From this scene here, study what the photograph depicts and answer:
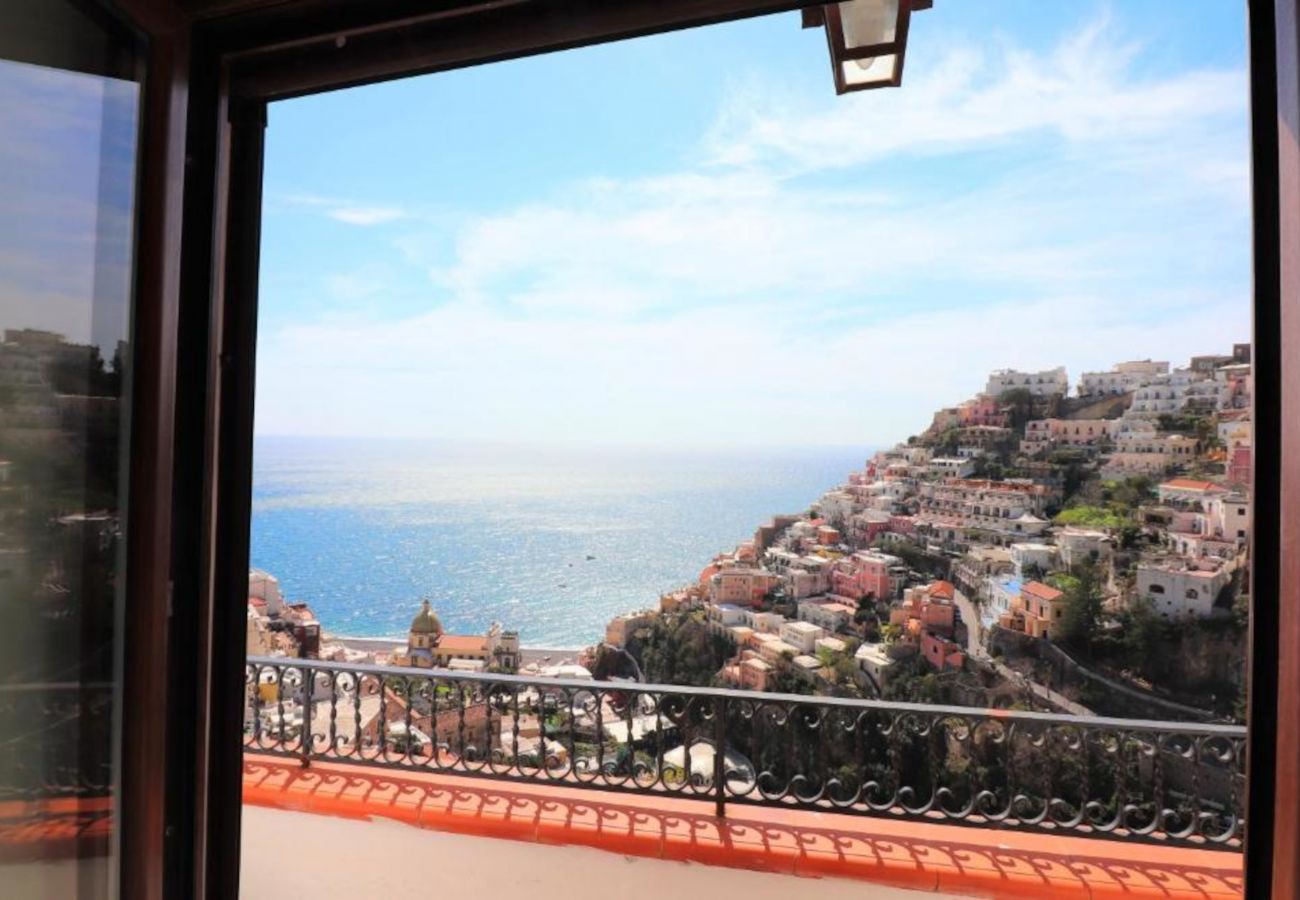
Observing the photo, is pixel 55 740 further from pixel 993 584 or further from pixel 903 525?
pixel 993 584

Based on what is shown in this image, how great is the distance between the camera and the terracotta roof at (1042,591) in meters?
2.88

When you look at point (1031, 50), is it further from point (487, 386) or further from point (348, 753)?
point (348, 753)

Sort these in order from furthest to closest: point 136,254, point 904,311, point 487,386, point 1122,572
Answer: point 487,386 → point 904,311 → point 1122,572 → point 136,254

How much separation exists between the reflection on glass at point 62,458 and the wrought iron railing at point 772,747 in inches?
74.5

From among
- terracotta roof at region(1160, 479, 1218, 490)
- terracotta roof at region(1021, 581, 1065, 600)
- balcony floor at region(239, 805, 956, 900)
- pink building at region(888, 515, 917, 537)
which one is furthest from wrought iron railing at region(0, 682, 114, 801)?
terracotta roof at region(1160, 479, 1218, 490)

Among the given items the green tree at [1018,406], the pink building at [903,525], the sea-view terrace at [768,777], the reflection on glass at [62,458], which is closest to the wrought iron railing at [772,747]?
the sea-view terrace at [768,777]

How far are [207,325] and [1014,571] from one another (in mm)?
3157

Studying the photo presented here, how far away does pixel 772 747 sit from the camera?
2.69m

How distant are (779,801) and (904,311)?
95.9 inches

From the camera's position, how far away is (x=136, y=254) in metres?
0.90

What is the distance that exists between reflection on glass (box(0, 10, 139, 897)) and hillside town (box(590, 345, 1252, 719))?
2.55 metres

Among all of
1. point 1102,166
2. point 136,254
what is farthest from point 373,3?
point 1102,166

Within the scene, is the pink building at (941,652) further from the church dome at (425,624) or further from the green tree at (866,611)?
the church dome at (425,624)

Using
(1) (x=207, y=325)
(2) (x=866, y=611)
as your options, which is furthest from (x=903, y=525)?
(1) (x=207, y=325)
